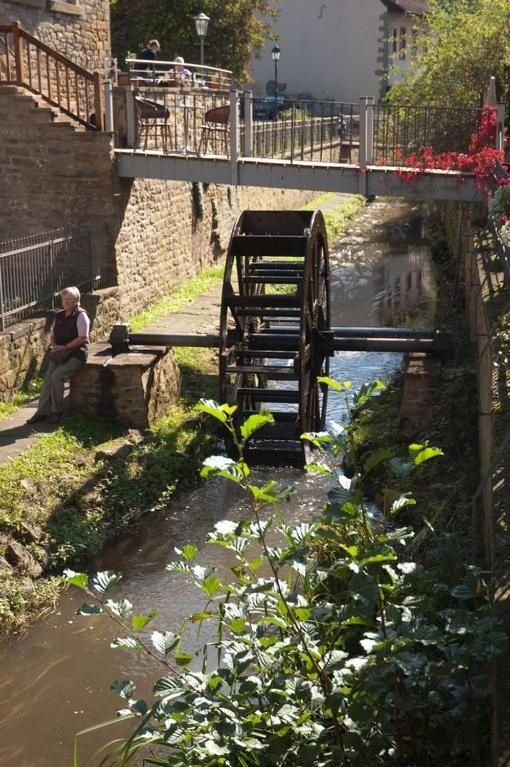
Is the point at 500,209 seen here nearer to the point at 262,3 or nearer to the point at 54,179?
the point at 54,179

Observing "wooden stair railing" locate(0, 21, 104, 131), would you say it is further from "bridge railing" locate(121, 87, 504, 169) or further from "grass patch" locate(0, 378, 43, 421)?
"grass patch" locate(0, 378, 43, 421)

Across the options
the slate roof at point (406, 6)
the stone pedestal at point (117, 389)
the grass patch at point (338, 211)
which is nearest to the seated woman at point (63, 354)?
the stone pedestal at point (117, 389)

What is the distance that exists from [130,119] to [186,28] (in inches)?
522

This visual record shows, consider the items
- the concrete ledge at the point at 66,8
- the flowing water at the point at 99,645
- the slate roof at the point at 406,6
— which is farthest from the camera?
the slate roof at the point at 406,6

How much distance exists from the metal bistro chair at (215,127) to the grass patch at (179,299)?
2.25m

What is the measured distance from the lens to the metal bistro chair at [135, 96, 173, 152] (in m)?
15.3

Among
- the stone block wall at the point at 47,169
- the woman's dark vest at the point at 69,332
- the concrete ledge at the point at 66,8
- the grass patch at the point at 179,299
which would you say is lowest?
the grass patch at the point at 179,299

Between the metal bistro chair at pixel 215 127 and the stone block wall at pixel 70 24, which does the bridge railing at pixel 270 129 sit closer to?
the metal bistro chair at pixel 215 127

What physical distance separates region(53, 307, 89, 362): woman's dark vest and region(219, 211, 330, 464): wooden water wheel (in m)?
1.39

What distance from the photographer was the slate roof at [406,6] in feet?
135

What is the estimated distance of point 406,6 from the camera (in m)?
43.2

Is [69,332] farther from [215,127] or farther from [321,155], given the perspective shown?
[215,127]

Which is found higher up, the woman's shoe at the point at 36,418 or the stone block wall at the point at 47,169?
the stone block wall at the point at 47,169

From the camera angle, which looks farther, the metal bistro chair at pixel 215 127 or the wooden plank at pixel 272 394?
the metal bistro chair at pixel 215 127
